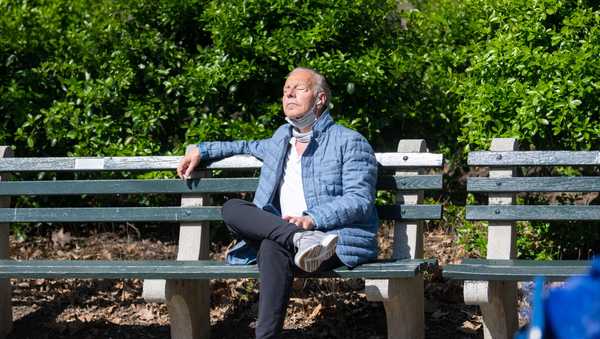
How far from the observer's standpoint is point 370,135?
21.1ft

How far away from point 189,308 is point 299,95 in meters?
1.20

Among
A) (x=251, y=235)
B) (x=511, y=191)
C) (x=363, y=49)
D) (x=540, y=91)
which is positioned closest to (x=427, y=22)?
(x=363, y=49)

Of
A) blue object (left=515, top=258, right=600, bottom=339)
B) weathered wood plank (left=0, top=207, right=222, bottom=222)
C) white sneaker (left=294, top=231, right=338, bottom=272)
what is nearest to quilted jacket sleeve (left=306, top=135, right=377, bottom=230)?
white sneaker (left=294, top=231, right=338, bottom=272)

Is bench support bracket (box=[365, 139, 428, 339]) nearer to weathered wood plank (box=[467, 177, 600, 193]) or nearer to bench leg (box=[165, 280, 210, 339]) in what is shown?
weathered wood plank (box=[467, 177, 600, 193])

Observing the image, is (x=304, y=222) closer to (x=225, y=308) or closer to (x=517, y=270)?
(x=517, y=270)

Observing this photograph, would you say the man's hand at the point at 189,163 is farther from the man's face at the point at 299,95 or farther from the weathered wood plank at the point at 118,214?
the man's face at the point at 299,95

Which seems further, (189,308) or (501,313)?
(189,308)

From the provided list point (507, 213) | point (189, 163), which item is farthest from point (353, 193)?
point (189, 163)

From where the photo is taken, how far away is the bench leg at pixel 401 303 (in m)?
4.72

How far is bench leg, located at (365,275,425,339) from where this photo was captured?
4.72 metres

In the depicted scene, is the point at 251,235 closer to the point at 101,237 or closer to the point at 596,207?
the point at 596,207

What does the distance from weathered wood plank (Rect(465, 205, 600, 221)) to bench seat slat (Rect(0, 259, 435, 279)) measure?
0.36 metres

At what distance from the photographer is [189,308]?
5305mm

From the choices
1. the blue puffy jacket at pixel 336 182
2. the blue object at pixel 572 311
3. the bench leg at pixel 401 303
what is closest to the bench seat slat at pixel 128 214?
the blue puffy jacket at pixel 336 182
